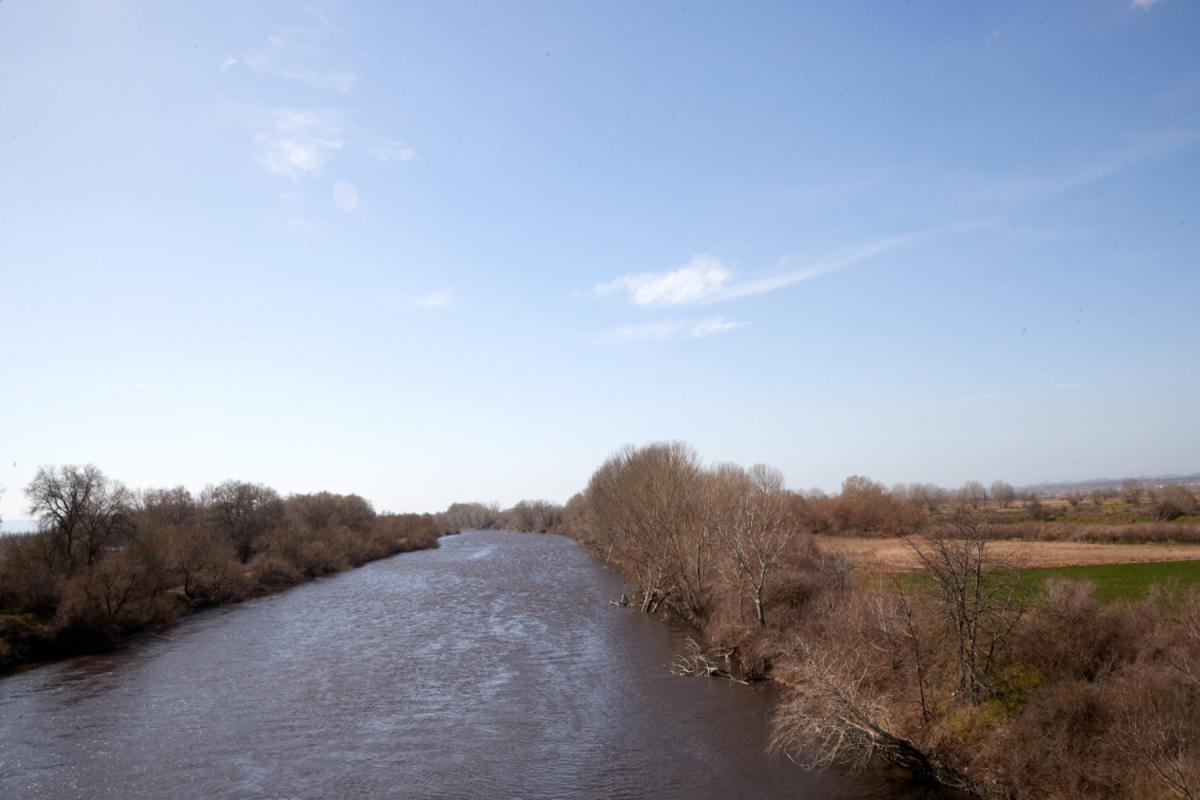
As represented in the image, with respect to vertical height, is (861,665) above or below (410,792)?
above

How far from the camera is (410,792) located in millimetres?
15820

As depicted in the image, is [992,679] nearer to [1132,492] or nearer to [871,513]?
[871,513]

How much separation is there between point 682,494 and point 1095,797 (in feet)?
101

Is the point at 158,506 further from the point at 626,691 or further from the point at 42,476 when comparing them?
the point at 626,691

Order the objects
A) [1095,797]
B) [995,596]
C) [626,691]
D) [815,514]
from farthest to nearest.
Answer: [815,514] → [626,691] → [995,596] → [1095,797]

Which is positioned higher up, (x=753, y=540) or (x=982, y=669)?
(x=753, y=540)

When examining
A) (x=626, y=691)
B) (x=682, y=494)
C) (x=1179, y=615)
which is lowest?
(x=626, y=691)

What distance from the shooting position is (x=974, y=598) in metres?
16.7

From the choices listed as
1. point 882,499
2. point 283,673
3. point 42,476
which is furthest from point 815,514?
point 42,476

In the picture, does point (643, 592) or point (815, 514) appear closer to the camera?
point (643, 592)

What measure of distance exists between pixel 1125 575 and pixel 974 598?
16653mm

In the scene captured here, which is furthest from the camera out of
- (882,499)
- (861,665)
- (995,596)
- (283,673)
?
(882,499)

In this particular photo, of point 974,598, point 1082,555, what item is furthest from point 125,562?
point 1082,555

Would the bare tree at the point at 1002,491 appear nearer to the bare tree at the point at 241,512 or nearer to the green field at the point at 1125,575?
the green field at the point at 1125,575
